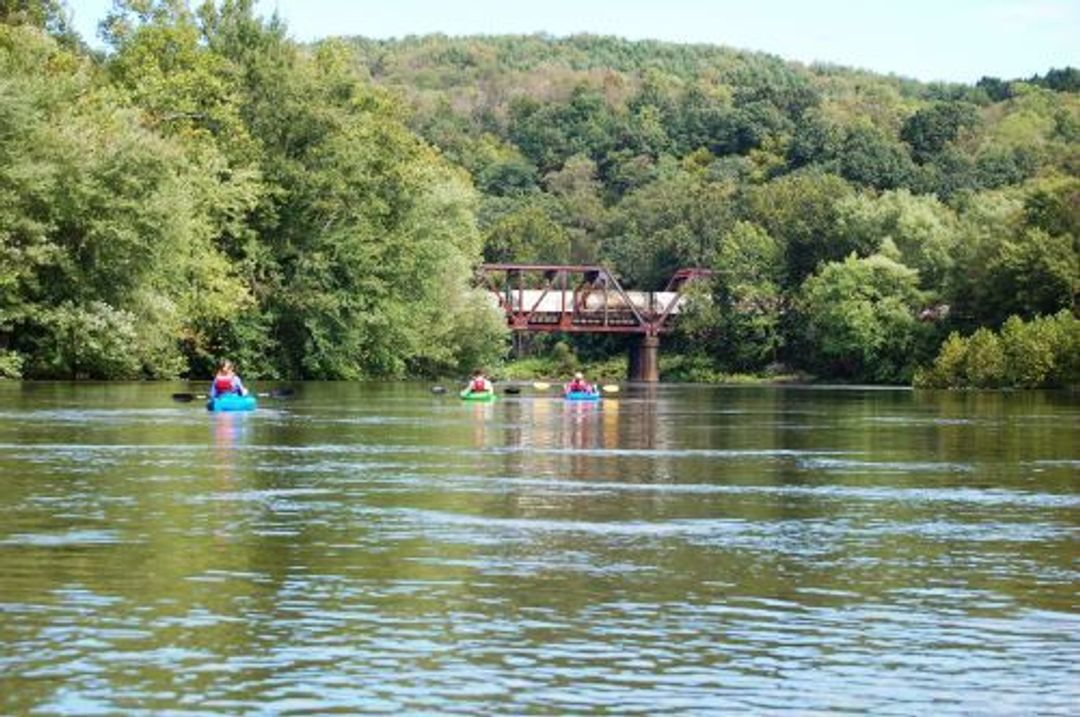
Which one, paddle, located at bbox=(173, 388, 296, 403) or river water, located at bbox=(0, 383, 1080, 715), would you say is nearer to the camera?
river water, located at bbox=(0, 383, 1080, 715)

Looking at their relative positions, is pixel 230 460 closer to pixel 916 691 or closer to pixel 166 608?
pixel 166 608

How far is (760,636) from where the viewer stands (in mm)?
19922

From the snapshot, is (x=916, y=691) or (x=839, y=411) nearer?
(x=916, y=691)

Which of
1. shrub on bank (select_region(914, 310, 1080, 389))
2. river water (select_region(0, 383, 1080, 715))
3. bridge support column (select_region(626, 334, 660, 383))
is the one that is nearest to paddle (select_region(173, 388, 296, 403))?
river water (select_region(0, 383, 1080, 715))

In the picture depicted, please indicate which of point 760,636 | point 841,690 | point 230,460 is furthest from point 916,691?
point 230,460

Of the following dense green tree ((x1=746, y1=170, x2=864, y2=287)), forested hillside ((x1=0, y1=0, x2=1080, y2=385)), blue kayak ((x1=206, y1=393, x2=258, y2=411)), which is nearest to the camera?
blue kayak ((x1=206, y1=393, x2=258, y2=411))

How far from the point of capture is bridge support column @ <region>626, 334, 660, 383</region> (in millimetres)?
177875

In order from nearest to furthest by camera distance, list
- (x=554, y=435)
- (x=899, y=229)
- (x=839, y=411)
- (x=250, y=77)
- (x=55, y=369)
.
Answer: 1. (x=554, y=435)
2. (x=839, y=411)
3. (x=55, y=369)
4. (x=250, y=77)
5. (x=899, y=229)

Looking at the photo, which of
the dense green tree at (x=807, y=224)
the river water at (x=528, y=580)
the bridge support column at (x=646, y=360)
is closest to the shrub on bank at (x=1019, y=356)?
the dense green tree at (x=807, y=224)

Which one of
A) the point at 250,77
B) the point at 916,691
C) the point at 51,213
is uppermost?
the point at 250,77

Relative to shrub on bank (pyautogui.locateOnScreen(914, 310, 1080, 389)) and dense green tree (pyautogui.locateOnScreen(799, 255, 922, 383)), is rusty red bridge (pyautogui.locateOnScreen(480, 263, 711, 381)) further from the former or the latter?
shrub on bank (pyautogui.locateOnScreen(914, 310, 1080, 389))

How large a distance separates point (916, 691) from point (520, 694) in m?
3.25

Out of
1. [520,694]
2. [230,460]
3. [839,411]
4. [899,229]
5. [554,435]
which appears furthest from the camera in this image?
[899,229]

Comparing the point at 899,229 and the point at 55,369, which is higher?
the point at 899,229
